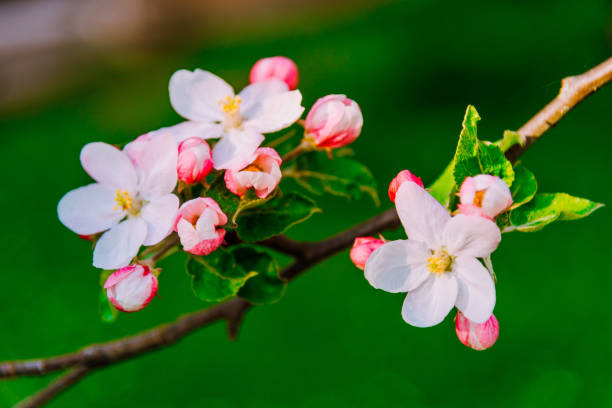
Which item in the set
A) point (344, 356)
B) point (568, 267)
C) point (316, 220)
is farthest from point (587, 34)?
point (344, 356)

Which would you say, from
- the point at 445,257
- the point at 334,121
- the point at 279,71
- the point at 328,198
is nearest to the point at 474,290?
the point at 445,257

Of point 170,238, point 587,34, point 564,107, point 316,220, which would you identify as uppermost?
point 587,34

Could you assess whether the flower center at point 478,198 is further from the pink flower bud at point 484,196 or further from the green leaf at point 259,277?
the green leaf at point 259,277

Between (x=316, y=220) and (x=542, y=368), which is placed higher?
(x=316, y=220)

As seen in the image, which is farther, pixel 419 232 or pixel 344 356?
pixel 344 356

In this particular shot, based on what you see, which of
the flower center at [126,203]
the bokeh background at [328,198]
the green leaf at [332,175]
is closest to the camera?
the flower center at [126,203]

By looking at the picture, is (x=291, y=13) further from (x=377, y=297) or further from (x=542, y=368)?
(x=542, y=368)

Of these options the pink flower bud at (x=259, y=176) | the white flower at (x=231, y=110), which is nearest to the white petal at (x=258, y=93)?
the white flower at (x=231, y=110)
